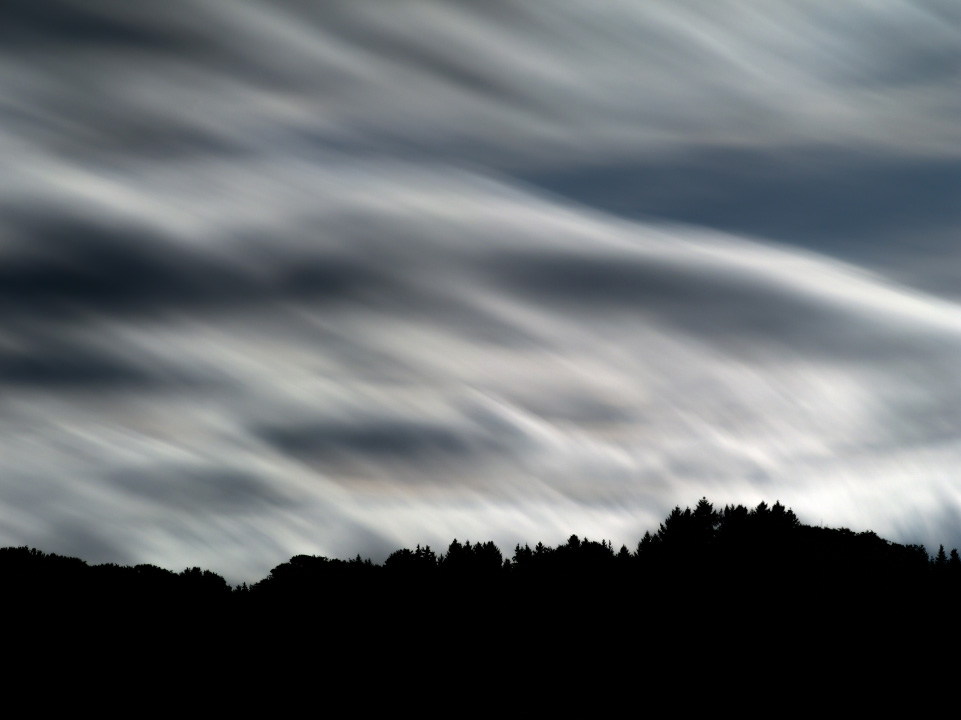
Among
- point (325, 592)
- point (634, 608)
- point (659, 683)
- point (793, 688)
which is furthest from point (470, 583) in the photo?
point (793, 688)

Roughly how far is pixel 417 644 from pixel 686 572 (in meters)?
29.1

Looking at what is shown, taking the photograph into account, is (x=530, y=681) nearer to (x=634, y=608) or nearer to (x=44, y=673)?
(x=634, y=608)

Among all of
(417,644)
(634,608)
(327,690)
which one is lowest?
(327,690)

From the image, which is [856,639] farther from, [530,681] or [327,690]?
[327,690]

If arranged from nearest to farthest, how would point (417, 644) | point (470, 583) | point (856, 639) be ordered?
point (856, 639)
point (417, 644)
point (470, 583)

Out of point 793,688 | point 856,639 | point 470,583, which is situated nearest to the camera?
point 793,688

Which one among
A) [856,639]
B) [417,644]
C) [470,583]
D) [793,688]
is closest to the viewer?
[793,688]

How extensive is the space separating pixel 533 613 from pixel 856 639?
33460 millimetres

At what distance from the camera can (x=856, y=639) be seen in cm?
9688

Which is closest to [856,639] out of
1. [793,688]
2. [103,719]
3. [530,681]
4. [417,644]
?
[793,688]

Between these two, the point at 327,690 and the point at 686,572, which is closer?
the point at 327,690

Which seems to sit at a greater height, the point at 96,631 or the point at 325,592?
the point at 325,592

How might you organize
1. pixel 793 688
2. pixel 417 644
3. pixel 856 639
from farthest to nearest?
pixel 417 644
pixel 856 639
pixel 793 688

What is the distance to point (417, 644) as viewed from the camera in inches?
4387
